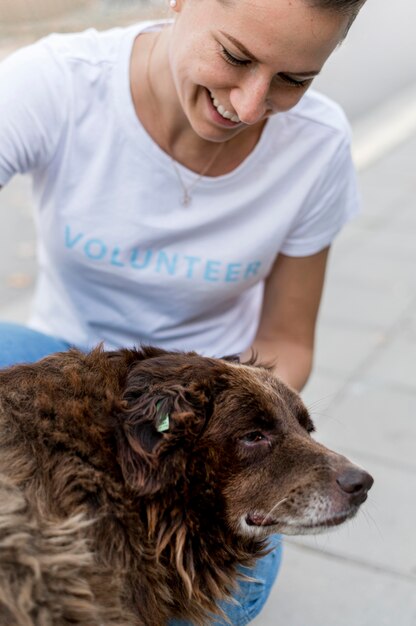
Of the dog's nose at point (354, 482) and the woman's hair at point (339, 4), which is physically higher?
the woman's hair at point (339, 4)

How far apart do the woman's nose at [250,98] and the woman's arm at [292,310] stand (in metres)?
0.93

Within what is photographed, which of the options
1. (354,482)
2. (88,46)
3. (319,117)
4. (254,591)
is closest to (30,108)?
(88,46)

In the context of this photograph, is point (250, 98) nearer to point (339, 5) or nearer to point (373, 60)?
point (339, 5)

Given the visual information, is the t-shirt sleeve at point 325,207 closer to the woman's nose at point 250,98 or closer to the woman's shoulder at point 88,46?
the woman's nose at point 250,98

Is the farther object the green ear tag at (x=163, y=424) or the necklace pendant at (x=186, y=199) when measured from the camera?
the necklace pendant at (x=186, y=199)

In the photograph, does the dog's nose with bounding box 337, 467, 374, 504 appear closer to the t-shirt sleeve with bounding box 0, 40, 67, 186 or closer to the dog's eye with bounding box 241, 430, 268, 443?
the dog's eye with bounding box 241, 430, 268, 443

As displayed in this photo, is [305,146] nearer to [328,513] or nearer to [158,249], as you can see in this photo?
[158,249]

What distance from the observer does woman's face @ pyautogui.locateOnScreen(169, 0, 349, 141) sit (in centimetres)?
291

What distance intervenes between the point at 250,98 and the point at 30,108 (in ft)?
2.74

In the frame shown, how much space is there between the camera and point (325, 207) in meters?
3.82

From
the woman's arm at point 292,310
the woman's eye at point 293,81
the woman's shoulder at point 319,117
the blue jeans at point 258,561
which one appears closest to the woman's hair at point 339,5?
the woman's eye at point 293,81

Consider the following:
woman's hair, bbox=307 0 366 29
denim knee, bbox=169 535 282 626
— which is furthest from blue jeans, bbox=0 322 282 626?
woman's hair, bbox=307 0 366 29

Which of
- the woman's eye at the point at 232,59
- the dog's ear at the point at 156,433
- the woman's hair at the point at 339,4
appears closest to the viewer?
the dog's ear at the point at 156,433

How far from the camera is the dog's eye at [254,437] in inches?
105
